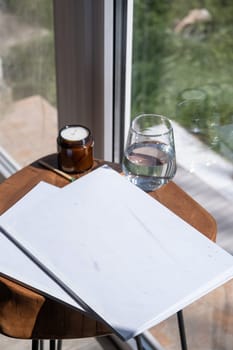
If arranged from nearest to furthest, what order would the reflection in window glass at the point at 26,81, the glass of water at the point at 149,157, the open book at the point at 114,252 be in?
the open book at the point at 114,252 → the glass of water at the point at 149,157 → the reflection in window glass at the point at 26,81

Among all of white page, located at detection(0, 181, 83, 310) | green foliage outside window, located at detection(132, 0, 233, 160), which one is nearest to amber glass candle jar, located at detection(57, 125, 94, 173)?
white page, located at detection(0, 181, 83, 310)

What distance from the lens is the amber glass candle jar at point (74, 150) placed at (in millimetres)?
976

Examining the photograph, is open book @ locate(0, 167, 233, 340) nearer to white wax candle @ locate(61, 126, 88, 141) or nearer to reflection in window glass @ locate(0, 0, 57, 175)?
white wax candle @ locate(61, 126, 88, 141)

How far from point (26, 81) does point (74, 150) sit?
67 centimetres

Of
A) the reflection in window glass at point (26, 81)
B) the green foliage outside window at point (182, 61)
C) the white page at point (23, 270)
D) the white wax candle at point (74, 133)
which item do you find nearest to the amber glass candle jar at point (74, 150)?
the white wax candle at point (74, 133)

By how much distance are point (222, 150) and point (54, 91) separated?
51 centimetres

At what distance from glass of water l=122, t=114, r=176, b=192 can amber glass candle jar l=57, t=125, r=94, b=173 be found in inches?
2.7

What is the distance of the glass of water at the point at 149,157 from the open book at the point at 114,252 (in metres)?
0.03

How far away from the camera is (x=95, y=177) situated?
0.97 m

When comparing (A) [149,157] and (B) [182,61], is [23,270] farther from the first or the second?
(B) [182,61]

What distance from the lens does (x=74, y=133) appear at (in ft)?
3.28

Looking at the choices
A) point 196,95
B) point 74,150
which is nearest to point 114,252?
point 74,150

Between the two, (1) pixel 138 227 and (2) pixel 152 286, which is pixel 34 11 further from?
(2) pixel 152 286

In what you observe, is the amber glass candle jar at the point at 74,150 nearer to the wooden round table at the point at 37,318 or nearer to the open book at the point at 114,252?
the open book at the point at 114,252
